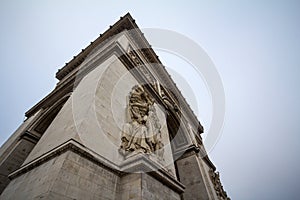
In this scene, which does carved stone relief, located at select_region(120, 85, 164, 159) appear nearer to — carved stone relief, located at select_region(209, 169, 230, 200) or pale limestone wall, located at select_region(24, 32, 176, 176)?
pale limestone wall, located at select_region(24, 32, 176, 176)

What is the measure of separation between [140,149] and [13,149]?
662cm

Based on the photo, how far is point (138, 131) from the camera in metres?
4.68

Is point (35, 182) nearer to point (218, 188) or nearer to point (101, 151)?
point (101, 151)

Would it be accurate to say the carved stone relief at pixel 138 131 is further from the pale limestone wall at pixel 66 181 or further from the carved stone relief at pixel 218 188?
the carved stone relief at pixel 218 188

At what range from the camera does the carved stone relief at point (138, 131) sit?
4363mm

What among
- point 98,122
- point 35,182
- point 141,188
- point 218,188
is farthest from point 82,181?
point 218,188

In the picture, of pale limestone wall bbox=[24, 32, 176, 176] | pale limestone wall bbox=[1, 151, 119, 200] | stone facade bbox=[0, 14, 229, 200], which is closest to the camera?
pale limestone wall bbox=[1, 151, 119, 200]

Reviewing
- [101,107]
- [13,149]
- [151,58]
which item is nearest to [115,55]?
[101,107]

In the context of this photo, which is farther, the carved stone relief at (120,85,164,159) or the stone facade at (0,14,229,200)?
the carved stone relief at (120,85,164,159)

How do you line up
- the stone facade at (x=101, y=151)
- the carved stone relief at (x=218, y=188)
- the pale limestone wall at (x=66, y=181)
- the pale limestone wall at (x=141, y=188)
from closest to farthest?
the pale limestone wall at (x=66, y=181)
the stone facade at (x=101, y=151)
the pale limestone wall at (x=141, y=188)
the carved stone relief at (x=218, y=188)

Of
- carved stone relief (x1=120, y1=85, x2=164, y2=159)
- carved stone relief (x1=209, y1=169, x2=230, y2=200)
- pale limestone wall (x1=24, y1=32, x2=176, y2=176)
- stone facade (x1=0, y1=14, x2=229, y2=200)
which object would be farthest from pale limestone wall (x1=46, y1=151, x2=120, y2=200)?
carved stone relief (x1=209, y1=169, x2=230, y2=200)

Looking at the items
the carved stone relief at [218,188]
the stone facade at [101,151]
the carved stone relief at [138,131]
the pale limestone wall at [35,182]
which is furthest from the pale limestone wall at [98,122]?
the carved stone relief at [218,188]

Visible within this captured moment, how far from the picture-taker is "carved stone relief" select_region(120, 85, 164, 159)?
4.36m

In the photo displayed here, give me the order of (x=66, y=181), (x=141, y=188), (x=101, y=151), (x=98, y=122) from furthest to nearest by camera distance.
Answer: (x=98, y=122), (x=101, y=151), (x=141, y=188), (x=66, y=181)
